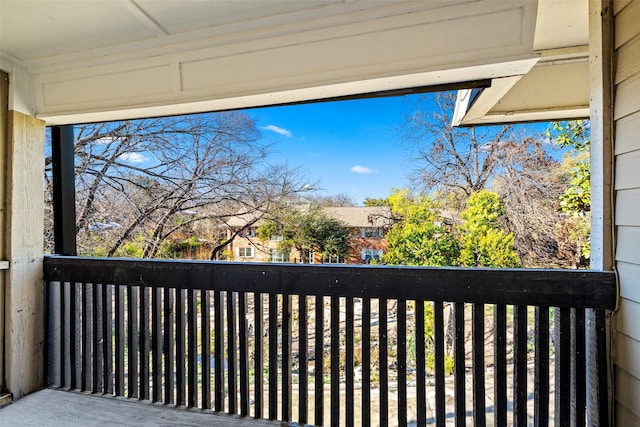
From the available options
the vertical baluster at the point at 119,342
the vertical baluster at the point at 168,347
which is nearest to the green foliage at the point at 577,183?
the vertical baluster at the point at 168,347

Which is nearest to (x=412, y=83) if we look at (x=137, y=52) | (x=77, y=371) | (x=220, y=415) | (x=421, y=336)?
(x=421, y=336)

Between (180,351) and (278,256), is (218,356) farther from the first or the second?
(278,256)

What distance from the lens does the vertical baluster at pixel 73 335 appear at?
1.99 meters

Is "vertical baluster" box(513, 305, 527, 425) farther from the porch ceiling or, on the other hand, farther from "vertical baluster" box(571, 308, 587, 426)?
the porch ceiling

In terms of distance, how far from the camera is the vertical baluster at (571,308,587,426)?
1307 mm

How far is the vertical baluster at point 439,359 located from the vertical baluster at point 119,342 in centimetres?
182

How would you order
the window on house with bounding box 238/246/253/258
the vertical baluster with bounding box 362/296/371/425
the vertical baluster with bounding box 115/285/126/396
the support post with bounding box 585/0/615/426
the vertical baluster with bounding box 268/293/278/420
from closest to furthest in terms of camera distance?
the support post with bounding box 585/0/615/426 → the vertical baluster with bounding box 362/296/371/425 → the vertical baluster with bounding box 268/293/278/420 → the vertical baluster with bounding box 115/285/126/396 → the window on house with bounding box 238/246/253/258

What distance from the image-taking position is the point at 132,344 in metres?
1.85

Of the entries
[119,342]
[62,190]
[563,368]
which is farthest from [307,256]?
[62,190]

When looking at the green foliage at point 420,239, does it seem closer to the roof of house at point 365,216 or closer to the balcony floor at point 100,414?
the roof of house at point 365,216

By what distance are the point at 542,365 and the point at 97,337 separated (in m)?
2.45

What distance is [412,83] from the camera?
61.1 inches

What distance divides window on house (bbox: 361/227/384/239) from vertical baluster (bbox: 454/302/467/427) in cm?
83

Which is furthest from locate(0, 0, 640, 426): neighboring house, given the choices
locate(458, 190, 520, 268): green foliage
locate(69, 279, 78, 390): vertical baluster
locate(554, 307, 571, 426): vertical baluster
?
locate(458, 190, 520, 268): green foliage
